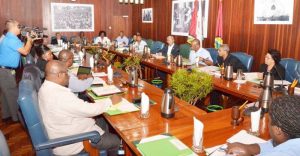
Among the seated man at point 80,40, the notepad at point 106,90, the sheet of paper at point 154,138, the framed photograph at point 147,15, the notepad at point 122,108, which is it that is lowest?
the sheet of paper at point 154,138

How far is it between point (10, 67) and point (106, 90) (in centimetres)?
192

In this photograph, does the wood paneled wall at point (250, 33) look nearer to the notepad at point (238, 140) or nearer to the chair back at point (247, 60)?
the chair back at point (247, 60)

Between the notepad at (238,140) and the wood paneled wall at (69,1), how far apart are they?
9350 mm

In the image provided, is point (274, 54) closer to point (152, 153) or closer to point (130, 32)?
point (152, 153)

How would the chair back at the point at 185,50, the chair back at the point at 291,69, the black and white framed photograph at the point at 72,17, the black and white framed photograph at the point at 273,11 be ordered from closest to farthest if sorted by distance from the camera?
the chair back at the point at 291,69 < the black and white framed photograph at the point at 273,11 < the chair back at the point at 185,50 < the black and white framed photograph at the point at 72,17

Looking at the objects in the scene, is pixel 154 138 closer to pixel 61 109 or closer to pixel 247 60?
pixel 61 109

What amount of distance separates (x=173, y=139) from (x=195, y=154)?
0.63 ft

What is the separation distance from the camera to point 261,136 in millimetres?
1655

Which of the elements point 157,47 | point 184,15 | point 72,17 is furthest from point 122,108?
point 72,17

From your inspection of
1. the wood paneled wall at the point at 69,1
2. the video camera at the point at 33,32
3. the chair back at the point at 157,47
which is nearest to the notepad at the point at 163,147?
the video camera at the point at 33,32

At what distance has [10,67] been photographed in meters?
3.75

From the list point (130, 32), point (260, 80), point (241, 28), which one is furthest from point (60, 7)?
point (260, 80)

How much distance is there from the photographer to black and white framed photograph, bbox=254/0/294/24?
13.7 feet

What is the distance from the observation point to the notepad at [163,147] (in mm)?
1383
